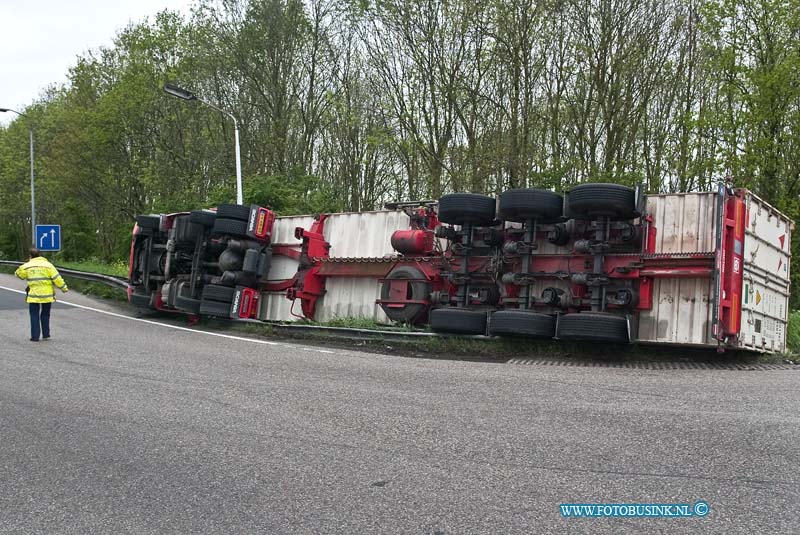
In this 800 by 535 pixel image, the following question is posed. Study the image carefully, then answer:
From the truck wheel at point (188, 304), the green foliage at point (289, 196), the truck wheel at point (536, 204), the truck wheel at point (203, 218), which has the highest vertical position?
the green foliage at point (289, 196)

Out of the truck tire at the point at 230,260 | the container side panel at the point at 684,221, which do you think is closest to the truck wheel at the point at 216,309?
the truck tire at the point at 230,260

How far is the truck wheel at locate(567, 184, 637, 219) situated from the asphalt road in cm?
242

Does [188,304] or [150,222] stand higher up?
[150,222]

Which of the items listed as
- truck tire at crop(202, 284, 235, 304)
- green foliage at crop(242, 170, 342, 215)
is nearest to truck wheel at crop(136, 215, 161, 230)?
truck tire at crop(202, 284, 235, 304)

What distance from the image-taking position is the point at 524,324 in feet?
32.0

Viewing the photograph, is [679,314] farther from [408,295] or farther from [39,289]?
[39,289]

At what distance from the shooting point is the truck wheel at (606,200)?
369 inches

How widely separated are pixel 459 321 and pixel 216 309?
5.26m

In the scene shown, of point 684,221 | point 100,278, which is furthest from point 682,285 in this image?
point 100,278

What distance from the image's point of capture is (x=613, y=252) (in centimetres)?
983

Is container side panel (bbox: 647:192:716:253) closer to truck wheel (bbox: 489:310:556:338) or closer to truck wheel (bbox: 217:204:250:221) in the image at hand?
truck wheel (bbox: 489:310:556:338)

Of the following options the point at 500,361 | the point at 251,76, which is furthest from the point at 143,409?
the point at 251,76
